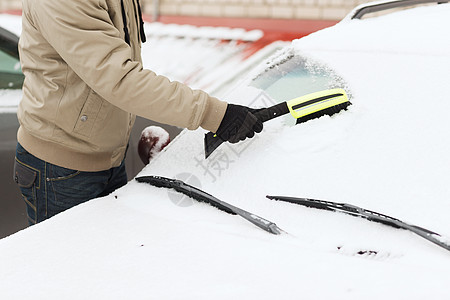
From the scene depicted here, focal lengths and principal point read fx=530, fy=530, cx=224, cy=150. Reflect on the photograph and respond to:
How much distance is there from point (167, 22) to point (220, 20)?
672 mm

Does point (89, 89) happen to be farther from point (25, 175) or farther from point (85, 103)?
Answer: point (25, 175)

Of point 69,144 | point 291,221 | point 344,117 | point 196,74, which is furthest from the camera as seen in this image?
point 196,74

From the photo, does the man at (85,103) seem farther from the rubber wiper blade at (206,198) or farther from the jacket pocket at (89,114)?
the rubber wiper blade at (206,198)

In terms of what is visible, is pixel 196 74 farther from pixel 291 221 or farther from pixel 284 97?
pixel 291 221

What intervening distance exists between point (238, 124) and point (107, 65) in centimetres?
38

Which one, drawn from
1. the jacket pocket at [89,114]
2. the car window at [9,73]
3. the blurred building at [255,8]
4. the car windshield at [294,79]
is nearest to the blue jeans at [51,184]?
the jacket pocket at [89,114]

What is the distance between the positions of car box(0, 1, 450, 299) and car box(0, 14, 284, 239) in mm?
962

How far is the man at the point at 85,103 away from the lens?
132 centimetres

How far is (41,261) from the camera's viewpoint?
3.64 ft

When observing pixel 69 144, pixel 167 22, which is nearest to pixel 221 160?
pixel 69 144

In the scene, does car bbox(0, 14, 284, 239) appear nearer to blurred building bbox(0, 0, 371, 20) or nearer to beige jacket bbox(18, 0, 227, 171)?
blurred building bbox(0, 0, 371, 20)

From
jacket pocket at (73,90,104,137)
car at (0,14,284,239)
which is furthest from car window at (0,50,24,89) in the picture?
jacket pocket at (73,90,104,137)

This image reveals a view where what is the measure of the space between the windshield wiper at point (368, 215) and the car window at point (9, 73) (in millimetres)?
1830

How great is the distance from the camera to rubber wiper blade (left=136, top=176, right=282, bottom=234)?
4.01 ft
